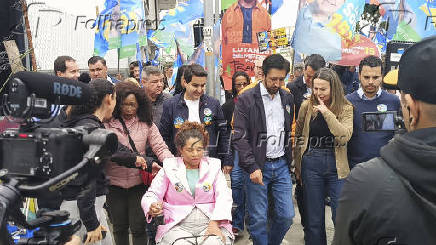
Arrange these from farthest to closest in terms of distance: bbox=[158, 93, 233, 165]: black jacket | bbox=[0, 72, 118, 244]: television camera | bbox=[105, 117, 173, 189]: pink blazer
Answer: bbox=[158, 93, 233, 165]: black jacket → bbox=[105, 117, 173, 189]: pink blazer → bbox=[0, 72, 118, 244]: television camera

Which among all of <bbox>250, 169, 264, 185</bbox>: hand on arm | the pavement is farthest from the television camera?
the pavement

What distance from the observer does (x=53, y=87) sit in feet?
5.38

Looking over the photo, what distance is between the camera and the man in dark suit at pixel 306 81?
5.00 meters

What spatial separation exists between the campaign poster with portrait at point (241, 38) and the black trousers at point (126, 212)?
2712 mm

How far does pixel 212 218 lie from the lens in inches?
122

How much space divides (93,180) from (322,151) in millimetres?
2416

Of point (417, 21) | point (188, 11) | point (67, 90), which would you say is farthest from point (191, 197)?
point (188, 11)

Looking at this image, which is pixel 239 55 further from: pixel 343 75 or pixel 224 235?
pixel 224 235

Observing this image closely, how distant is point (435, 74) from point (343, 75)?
233 inches

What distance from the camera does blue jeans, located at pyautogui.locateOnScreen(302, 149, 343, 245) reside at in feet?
12.0

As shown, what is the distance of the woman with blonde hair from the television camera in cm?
241

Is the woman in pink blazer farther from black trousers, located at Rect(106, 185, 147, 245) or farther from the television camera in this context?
the television camera

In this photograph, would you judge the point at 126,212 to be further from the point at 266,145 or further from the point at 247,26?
the point at 247,26

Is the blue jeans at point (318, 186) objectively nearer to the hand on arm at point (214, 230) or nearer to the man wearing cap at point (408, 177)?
the hand on arm at point (214, 230)
